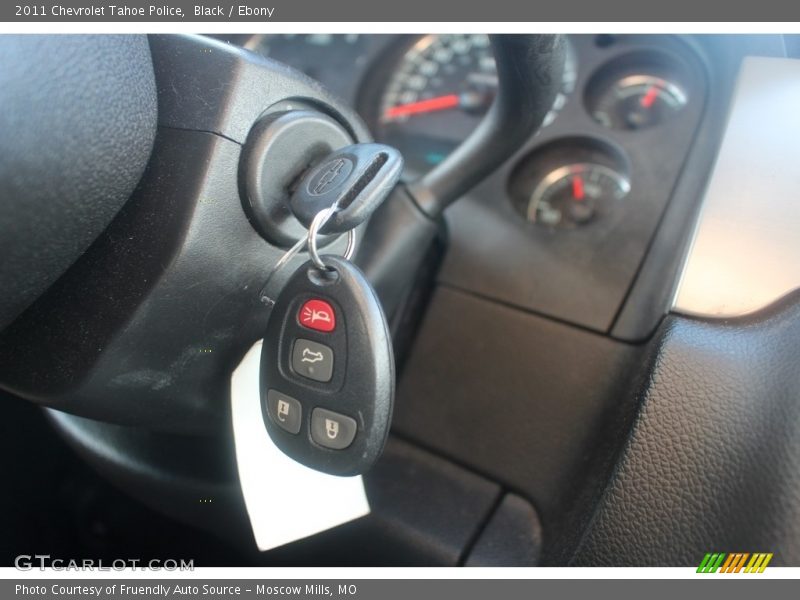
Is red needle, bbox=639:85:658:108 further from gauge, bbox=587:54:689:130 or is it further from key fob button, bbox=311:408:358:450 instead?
key fob button, bbox=311:408:358:450

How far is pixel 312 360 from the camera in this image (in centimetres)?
47

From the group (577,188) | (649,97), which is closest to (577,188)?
(577,188)

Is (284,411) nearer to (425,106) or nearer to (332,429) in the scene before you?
(332,429)

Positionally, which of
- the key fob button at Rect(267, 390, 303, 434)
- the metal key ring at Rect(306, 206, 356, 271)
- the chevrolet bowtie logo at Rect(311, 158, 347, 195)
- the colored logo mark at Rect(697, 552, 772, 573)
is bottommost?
the colored logo mark at Rect(697, 552, 772, 573)

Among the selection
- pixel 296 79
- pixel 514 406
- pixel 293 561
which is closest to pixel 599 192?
pixel 514 406

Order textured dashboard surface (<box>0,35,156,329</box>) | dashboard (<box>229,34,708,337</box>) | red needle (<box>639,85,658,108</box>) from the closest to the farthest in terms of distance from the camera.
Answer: textured dashboard surface (<box>0,35,156,329</box>)
dashboard (<box>229,34,708,337</box>)
red needle (<box>639,85,658,108</box>)

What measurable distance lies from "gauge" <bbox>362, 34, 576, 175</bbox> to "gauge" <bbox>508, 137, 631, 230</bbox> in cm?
10

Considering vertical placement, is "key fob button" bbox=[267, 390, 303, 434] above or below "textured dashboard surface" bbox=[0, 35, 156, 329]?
below

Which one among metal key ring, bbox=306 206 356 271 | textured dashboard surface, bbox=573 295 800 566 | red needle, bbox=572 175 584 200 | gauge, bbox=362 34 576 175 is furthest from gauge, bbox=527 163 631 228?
metal key ring, bbox=306 206 356 271

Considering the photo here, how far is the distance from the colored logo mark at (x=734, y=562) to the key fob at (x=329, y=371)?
0.75ft

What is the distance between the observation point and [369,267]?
0.63 m

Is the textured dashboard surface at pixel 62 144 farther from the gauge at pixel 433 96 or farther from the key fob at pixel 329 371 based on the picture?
the gauge at pixel 433 96

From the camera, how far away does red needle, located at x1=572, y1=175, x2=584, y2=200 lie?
2.59 ft

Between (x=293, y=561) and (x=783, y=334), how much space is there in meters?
0.53
